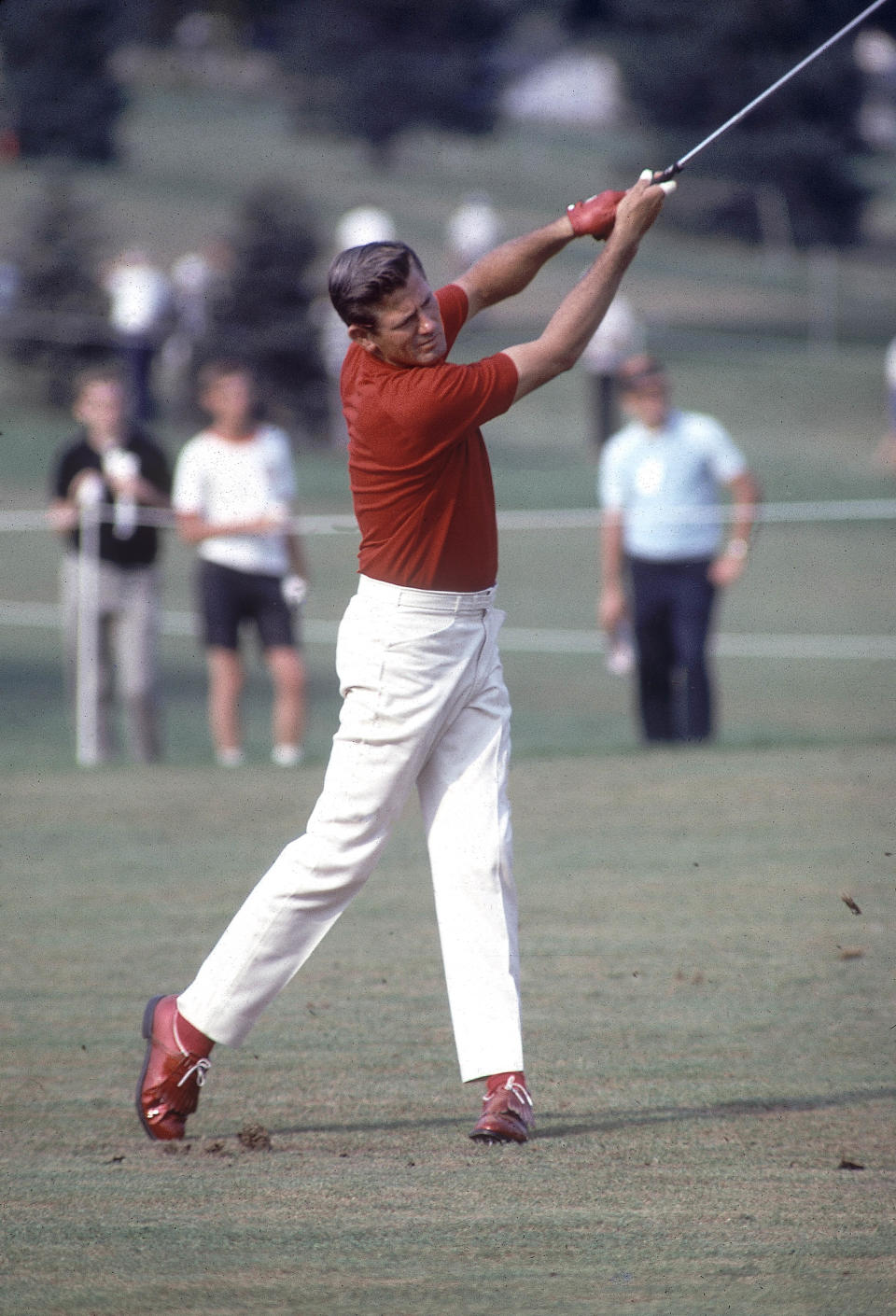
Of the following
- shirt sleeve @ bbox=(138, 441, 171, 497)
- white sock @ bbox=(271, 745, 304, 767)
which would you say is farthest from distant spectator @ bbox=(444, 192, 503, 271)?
white sock @ bbox=(271, 745, 304, 767)

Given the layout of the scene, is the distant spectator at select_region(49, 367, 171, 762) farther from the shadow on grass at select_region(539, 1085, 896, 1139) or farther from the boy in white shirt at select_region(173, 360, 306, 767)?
the shadow on grass at select_region(539, 1085, 896, 1139)

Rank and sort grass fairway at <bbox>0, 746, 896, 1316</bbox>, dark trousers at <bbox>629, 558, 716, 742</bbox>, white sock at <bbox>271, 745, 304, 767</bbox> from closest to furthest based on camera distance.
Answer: grass fairway at <bbox>0, 746, 896, 1316</bbox>
white sock at <bbox>271, 745, 304, 767</bbox>
dark trousers at <bbox>629, 558, 716, 742</bbox>

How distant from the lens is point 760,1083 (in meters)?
4.67

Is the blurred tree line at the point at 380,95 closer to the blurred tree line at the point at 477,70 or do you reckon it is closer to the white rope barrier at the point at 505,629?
the blurred tree line at the point at 477,70

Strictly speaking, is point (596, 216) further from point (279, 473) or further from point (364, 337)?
point (279, 473)

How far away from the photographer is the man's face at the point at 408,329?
413 centimetres

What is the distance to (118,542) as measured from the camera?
416 inches

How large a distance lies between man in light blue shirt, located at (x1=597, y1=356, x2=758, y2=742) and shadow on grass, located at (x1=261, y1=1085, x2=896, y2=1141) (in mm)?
5856

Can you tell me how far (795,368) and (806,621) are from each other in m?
14.5

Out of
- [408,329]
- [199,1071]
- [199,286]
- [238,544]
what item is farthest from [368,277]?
[199,286]

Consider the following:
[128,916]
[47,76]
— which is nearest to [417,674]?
[128,916]

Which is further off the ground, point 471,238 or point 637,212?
point 471,238

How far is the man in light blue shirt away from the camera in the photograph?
10.3 metres

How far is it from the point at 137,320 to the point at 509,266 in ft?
67.6
